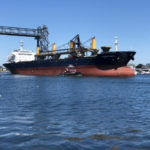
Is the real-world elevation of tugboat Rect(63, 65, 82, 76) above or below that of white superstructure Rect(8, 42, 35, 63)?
below

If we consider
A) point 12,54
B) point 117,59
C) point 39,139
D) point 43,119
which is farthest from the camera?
point 12,54

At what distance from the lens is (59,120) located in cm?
1338

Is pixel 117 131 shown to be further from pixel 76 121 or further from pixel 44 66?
pixel 44 66

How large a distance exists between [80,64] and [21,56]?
3927 centimetres

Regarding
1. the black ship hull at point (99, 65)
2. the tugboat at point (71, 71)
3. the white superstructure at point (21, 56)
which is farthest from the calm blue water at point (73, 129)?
the white superstructure at point (21, 56)

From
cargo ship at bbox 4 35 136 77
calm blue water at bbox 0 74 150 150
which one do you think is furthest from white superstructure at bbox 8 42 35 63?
calm blue water at bbox 0 74 150 150

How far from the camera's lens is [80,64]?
71000mm

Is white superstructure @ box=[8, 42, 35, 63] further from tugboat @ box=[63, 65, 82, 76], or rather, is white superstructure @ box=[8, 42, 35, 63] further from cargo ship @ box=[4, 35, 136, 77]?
tugboat @ box=[63, 65, 82, 76]

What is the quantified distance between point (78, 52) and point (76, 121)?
66030 millimetres

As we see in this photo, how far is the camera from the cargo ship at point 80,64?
66062 mm

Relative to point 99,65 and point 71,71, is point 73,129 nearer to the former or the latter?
point 99,65

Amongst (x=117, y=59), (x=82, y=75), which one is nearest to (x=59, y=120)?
(x=117, y=59)

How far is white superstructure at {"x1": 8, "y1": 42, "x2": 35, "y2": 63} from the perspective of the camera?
334 feet

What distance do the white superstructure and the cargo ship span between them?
15.9 ft
